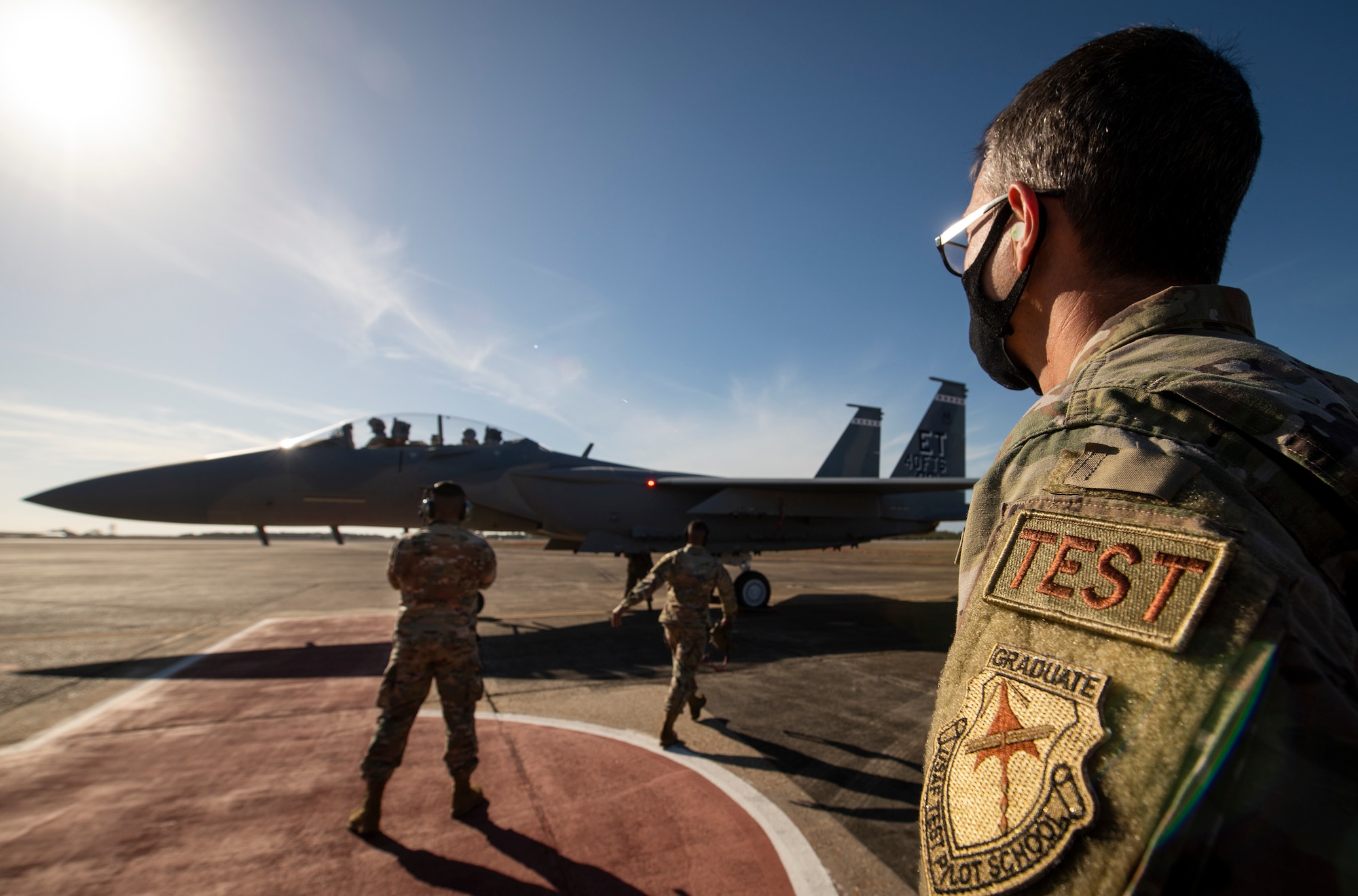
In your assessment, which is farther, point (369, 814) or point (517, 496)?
point (517, 496)

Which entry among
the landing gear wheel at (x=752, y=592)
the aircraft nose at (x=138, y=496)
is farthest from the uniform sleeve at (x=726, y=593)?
the aircraft nose at (x=138, y=496)

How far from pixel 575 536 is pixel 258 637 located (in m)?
5.38

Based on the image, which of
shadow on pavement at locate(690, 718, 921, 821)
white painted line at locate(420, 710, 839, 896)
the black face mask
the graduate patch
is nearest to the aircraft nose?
white painted line at locate(420, 710, 839, 896)

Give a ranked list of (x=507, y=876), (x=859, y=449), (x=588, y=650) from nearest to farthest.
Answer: (x=507, y=876)
(x=588, y=650)
(x=859, y=449)

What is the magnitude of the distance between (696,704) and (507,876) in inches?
92.9

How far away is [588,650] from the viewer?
26.9 ft

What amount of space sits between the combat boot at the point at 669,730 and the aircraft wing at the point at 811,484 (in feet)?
23.8

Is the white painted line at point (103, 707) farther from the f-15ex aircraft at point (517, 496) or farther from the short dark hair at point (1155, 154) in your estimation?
the short dark hair at point (1155, 154)

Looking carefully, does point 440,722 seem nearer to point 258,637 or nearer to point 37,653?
point 258,637

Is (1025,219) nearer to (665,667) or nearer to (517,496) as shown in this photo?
(665,667)

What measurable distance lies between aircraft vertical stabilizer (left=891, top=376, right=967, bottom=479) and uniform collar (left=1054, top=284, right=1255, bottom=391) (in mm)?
17459

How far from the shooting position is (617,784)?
390cm

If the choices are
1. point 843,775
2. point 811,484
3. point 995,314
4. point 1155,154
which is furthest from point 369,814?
point 811,484

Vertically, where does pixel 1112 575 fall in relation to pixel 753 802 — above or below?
above
